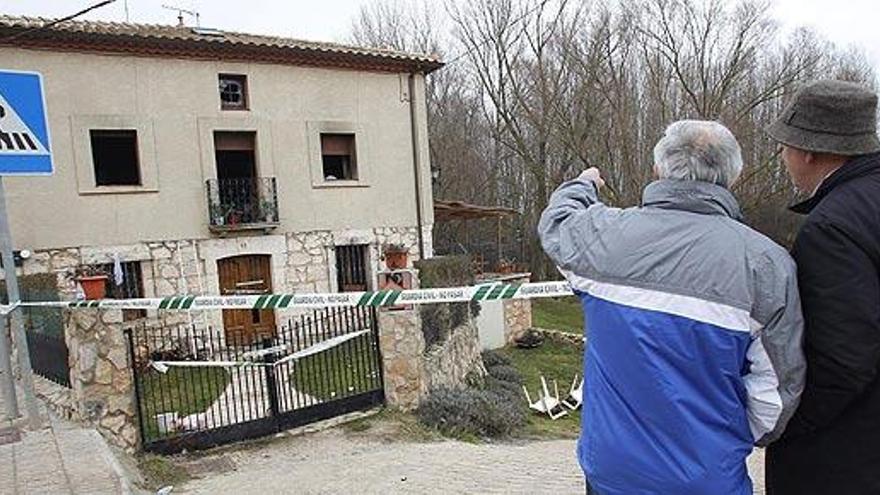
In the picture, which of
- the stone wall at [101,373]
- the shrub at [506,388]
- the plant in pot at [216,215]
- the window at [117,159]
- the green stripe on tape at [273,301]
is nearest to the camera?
the green stripe on tape at [273,301]

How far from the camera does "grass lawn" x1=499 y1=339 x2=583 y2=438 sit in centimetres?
956

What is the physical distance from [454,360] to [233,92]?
7.83 metres

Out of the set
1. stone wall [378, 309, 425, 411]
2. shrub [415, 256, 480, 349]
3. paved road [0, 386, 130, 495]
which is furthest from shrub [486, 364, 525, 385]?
paved road [0, 386, 130, 495]

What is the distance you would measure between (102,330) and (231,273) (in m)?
8.77

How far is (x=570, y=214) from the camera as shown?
2.18 metres

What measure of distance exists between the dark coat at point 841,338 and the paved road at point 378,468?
3.04 metres

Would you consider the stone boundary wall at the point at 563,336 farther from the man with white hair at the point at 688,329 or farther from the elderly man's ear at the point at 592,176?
the man with white hair at the point at 688,329

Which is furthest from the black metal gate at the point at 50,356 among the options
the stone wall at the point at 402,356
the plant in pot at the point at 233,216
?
the plant in pot at the point at 233,216

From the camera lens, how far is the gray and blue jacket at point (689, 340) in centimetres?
183

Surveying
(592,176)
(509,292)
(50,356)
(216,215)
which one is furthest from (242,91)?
(592,176)

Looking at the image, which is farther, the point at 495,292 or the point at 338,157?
the point at 338,157

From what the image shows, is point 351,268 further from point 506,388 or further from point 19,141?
point 19,141

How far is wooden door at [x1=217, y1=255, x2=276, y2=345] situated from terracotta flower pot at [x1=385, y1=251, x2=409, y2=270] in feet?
22.1

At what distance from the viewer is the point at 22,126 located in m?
4.73
